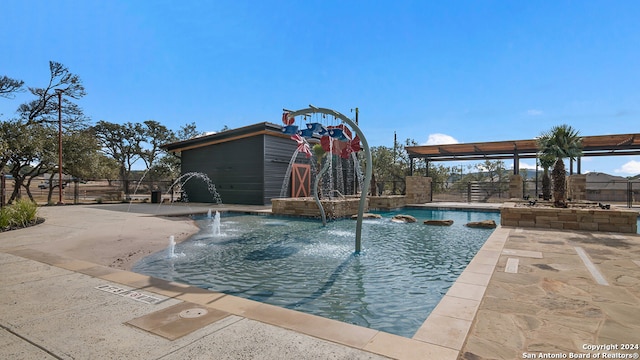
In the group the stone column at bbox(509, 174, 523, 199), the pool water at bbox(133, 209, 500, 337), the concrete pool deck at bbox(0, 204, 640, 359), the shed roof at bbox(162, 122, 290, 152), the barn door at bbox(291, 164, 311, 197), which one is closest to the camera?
the concrete pool deck at bbox(0, 204, 640, 359)

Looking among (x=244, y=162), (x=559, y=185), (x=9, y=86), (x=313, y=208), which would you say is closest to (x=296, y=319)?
(x=313, y=208)

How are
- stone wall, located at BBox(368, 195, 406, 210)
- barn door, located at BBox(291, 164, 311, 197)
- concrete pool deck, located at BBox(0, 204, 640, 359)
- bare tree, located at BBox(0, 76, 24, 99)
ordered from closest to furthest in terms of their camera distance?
concrete pool deck, located at BBox(0, 204, 640, 359), stone wall, located at BBox(368, 195, 406, 210), barn door, located at BBox(291, 164, 311, 197), bare tree, located at BBox(0, 76, 24, 99)

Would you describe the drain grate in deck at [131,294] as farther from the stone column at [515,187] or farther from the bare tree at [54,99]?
the bare tree at [54,99]

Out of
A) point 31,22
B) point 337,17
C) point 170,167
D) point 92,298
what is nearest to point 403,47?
point 337,17

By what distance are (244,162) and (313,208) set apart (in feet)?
22.4

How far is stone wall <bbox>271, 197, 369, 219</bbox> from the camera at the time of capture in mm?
11680

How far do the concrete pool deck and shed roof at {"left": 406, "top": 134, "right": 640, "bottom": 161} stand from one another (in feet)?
49.2

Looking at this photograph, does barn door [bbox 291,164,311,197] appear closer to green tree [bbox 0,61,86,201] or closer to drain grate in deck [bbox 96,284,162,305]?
green tree [bbox 0,61,86,201]

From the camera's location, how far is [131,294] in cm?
335

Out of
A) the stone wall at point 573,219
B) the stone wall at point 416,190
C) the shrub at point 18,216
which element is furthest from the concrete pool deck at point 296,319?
the stone wall at point 416,190

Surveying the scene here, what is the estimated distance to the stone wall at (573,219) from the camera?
726 centimetres

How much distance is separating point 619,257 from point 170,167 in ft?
111

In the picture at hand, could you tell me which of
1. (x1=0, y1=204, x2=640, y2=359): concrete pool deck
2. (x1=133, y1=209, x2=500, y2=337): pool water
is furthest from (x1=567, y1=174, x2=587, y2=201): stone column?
(x1=0, y1=204, x2=640, y2=359): concrete pool deck

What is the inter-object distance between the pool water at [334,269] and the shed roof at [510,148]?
11.8 meters
